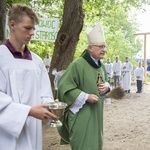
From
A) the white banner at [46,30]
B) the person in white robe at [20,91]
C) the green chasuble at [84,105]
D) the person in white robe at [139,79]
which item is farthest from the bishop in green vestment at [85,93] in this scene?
the person in white robe at [139,79]

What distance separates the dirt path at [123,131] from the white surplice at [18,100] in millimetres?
3370

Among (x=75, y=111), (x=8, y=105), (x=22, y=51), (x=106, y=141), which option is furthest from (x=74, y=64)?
(x=106, y=141)

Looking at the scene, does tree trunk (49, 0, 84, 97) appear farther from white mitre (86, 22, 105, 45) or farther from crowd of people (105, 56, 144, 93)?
crowd of people (105, 56, 144, 93)

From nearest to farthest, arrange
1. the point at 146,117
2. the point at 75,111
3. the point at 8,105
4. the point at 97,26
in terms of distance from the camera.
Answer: the point at 8,105
the point at 75,111
the point at 97,26
the point at 146,117

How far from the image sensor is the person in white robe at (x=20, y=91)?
1.99 meters

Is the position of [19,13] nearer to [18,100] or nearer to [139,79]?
[18,100]

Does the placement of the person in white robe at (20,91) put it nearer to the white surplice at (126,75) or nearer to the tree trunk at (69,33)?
the tree trunk at (69,33)

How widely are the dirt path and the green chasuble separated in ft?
6.13

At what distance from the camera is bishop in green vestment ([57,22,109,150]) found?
12.1 ft

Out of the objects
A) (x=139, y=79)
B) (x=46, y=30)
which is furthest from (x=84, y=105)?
(x=139, y=79)

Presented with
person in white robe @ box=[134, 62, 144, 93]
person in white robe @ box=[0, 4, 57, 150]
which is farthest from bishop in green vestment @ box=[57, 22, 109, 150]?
person in white robe @ box=[134, 62, 144, 93]

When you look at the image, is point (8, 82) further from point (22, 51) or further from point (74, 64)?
point (74, 64)

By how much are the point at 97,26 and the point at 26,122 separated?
221cm

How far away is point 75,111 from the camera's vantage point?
12.3ft
